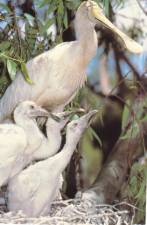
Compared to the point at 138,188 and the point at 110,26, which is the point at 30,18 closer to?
the point at 110,26

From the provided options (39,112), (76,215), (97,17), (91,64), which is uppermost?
(97,17)

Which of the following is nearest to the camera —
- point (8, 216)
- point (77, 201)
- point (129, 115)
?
point (8, 216)

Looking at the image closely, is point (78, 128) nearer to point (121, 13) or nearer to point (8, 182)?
point (8, 182)

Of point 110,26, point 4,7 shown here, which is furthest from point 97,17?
point 4,7

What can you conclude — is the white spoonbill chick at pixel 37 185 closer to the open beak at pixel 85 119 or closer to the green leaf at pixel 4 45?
the open beak at pixel 85 119

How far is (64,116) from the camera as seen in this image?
49.4 inches

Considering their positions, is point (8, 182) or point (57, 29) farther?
point (57, 29)

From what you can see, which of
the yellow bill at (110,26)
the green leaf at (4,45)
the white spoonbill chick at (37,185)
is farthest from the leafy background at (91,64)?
the white spoonbill chick at (37,185)

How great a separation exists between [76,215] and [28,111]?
0.26 m

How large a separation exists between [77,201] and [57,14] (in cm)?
47

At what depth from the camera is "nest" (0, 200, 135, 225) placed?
1180 mm

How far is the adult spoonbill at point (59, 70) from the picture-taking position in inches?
50.4

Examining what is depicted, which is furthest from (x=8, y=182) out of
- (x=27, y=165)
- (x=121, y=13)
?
(x=121, y=13)

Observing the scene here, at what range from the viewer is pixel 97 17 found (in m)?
1.25
